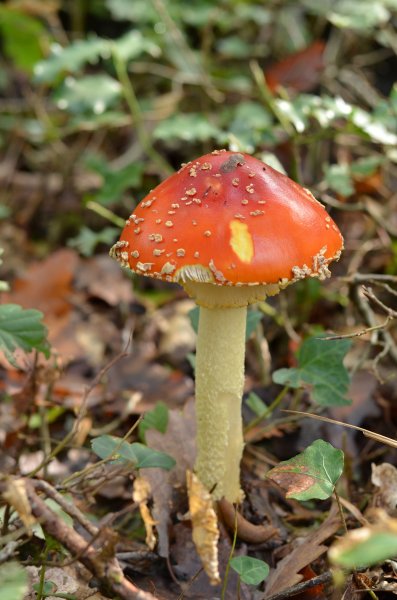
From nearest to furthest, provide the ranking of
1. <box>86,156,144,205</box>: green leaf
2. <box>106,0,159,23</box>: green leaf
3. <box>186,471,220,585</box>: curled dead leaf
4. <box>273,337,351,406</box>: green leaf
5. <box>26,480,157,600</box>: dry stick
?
<box>26,480,157,600</box>: dry stick
<box>186,471,220,585</box>: curled dead leaf
<box>273,337,351,406</box>: green leaf
<box>86,156,144,205</box>: green leaf
<box>106,0,159,23</box>: green leaf

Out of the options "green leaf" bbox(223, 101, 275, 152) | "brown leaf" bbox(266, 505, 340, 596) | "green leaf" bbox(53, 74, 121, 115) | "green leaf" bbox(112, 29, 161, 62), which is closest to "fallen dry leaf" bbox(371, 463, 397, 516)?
"brown leaf" bbox(266, 505, 340, 596)

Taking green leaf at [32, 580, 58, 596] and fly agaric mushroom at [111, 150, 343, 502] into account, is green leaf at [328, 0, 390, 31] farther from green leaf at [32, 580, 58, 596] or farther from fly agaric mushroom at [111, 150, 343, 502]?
green leaf at [32, 580, 58, 596]

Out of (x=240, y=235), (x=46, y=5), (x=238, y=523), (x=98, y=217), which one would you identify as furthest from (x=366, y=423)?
(x=46, y=5)

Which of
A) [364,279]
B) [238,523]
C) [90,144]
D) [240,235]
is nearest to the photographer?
[240,235]

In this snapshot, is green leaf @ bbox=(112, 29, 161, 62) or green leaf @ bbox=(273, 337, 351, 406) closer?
green leaf @ bbox=(273, 337, 351, 406)

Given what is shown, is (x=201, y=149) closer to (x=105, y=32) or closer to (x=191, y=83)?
(x=191, y=83)

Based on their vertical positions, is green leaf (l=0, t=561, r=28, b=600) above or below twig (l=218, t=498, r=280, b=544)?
above
